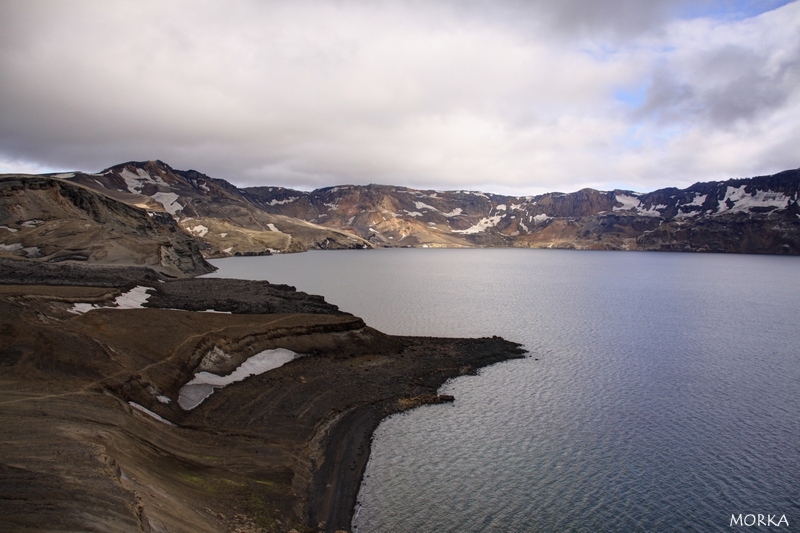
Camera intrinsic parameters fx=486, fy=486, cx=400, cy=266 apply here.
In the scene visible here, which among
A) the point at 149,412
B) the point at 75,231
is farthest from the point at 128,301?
the point at 75,231

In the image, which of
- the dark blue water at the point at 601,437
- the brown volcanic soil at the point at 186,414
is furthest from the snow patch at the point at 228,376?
the dark blue water at the point at 601,437

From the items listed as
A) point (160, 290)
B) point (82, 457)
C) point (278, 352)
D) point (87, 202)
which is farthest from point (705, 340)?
point (87, 202)

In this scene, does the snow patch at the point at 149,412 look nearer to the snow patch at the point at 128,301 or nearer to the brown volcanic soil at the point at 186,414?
the brown volcanic soil at the point at 186,414

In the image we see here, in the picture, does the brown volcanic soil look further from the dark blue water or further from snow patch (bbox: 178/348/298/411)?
the dark blue water

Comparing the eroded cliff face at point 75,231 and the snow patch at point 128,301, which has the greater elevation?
the eroded cliff face at point 75,231

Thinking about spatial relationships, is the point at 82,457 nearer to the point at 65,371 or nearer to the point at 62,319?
the point at 65,371

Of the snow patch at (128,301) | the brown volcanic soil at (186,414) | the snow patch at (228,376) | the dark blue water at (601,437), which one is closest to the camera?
the brown volcanic soil at (186,414)

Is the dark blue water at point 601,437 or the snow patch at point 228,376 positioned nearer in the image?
the dark blue water at point 601,437

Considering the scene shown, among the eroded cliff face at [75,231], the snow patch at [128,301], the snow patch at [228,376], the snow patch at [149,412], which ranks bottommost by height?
the snow patch at [228,376]
